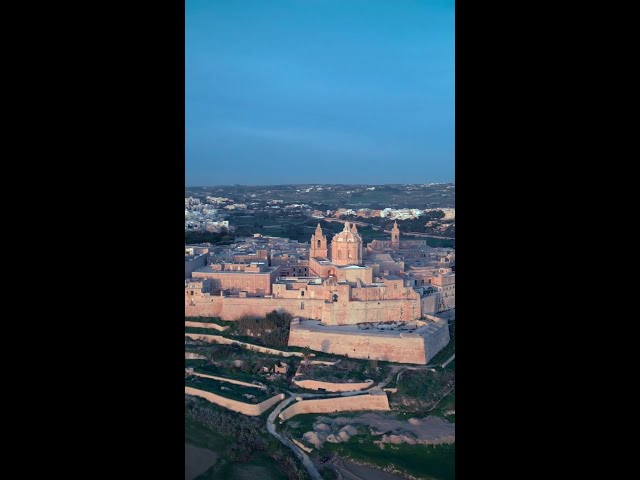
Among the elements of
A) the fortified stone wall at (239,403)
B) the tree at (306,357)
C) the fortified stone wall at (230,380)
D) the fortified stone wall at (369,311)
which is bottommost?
the fortified stone wall at (239,403)

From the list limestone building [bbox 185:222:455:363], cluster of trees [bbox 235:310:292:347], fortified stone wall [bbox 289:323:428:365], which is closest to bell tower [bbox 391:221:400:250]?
limestone building [bbox 185:222:455:363]

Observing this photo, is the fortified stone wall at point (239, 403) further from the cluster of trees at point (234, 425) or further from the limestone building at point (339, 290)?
the limestone building at point (339, 290)

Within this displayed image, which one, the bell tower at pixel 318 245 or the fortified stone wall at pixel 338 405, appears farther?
the bell tower at pixel 318 245

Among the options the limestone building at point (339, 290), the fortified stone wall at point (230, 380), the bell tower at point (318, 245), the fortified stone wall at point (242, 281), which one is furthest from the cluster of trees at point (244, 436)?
the bell tower at point (318, 245)

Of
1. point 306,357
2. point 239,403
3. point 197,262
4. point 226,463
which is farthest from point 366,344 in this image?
point 197,262

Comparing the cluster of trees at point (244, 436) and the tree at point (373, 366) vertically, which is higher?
the tree at point (373, 366)
